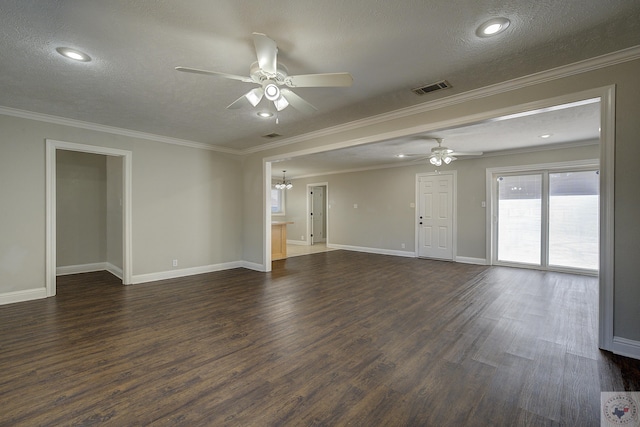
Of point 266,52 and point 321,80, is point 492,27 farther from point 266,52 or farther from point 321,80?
point 266,52

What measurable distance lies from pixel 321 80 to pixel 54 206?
452cm

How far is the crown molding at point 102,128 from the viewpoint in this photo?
3.87m

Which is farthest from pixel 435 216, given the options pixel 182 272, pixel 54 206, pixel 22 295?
pixel 22 295

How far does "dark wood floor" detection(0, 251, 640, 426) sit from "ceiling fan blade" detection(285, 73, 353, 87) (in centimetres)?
232

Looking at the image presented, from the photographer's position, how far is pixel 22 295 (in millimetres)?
3936

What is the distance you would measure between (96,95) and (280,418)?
154 inches

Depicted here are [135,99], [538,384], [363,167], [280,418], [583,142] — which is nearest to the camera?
[280,418]

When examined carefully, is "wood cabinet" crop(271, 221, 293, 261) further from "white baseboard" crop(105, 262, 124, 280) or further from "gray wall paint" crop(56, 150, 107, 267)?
"gray wall paint" crop(56, 150, 107, 267)

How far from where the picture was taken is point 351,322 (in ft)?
10.5

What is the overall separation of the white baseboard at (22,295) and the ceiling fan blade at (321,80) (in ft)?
15.4

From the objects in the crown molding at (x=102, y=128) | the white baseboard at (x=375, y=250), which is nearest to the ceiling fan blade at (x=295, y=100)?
the crown molding at (x=102, y=128)

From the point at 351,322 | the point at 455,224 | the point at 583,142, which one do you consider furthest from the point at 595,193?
the point at 351,322

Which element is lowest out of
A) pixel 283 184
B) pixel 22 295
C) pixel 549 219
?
pixel 22 295

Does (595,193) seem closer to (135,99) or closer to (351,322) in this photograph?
(351,322)
